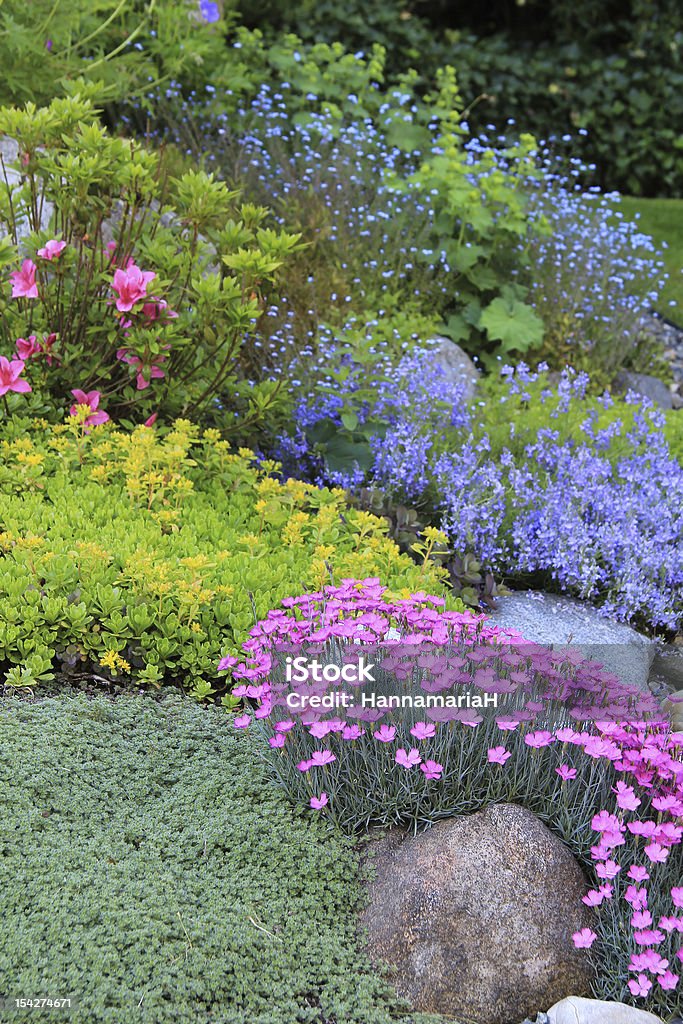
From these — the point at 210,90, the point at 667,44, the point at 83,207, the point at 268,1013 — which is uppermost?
the point at 667,44

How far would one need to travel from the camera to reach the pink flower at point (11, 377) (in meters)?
4.24

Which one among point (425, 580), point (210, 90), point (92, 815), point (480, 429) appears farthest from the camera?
point (210, 90)

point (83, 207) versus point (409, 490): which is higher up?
point (83, 207)

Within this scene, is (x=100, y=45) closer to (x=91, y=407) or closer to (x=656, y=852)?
(x=91, y=407)

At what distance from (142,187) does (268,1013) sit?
315 centimetres

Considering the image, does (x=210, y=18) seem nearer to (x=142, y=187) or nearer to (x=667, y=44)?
(x=142, y=187)

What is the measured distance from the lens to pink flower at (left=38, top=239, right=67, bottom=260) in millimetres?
4242

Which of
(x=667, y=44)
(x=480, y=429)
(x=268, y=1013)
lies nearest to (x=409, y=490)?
(x=480, y=429)

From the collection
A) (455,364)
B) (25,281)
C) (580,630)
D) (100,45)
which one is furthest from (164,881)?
(100,45)

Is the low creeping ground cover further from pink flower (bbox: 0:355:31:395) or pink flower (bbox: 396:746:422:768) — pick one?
pink flower (bbox: 0:355:31:395)

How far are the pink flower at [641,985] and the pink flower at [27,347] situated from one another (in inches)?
128

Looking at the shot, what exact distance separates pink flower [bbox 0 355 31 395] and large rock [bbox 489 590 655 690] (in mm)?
2022

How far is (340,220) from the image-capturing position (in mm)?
6840

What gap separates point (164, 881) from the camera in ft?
8.20
